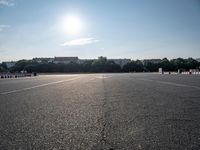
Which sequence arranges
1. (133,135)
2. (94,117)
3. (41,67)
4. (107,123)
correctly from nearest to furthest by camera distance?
(133,135)
(107,123)
(94,117)
(41,67)

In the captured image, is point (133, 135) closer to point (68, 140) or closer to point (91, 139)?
point (91, 139)

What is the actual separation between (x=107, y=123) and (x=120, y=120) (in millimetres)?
447

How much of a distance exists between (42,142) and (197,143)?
7.08 feet

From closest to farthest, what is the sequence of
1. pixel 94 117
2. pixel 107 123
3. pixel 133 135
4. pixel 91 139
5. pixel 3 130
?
pixel 91 139 < pixel 133 135 < pixel 3 130 < pixel 107 123 < pixel 94 117

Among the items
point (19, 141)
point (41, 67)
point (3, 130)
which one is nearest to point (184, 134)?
point (19, 141)

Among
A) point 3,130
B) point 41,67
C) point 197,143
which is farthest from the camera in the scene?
point 41,67

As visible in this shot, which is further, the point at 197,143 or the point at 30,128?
the point at 30,128

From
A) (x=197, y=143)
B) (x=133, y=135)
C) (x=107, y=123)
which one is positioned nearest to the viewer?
(x=197, y=143)

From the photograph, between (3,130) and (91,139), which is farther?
(3,130)

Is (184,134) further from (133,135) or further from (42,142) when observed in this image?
(42,142)

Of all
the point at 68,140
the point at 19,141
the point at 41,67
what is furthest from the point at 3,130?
the point at 41,67

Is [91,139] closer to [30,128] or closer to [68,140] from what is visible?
[68,140]

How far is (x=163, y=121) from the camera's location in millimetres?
5793

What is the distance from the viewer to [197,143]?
13.1ft
